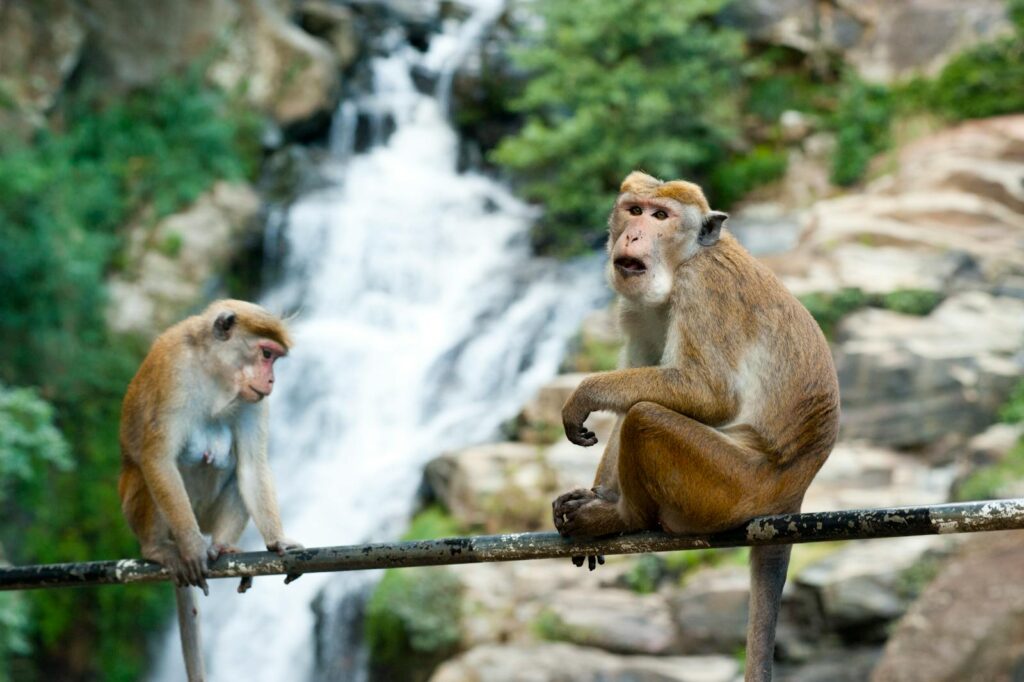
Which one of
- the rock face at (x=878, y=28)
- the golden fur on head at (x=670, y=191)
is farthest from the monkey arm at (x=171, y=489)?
Result: the rock face at (x=878, y=28)

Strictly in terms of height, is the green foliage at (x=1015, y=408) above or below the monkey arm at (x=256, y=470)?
above

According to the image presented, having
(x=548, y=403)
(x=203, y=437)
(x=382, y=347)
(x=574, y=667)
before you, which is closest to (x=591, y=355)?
(x=548, y=403)

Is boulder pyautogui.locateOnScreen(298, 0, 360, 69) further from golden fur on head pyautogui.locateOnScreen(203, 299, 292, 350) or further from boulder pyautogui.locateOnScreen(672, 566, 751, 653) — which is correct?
golden fur on head pyautogui.locateOnScreen(203, 299, 292, 350)

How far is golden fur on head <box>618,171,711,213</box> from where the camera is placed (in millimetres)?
3633

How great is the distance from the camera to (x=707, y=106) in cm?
1798

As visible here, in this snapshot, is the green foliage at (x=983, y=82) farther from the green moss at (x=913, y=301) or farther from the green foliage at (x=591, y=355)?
the green foliage at (x=591, y=355)

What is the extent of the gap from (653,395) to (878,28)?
18.9 metres

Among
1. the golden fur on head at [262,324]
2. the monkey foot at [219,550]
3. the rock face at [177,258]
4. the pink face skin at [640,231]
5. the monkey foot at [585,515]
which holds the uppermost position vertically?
the rock face at [177,258]

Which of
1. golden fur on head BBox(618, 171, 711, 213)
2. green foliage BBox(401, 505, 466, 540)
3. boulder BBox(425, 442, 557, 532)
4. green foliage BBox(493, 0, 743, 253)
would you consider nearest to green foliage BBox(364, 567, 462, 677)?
green foliage BBox(401, 505, 466, 540)

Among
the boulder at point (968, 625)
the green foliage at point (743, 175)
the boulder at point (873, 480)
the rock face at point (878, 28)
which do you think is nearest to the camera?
the boulder at point (968, 625)

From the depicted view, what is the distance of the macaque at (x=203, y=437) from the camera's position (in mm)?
4273

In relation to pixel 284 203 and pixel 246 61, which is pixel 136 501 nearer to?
pixel 284 203

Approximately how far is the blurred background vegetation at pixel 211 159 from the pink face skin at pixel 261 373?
8431 millimetres

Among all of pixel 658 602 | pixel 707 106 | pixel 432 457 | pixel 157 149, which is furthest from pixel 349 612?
pixel 707 106
